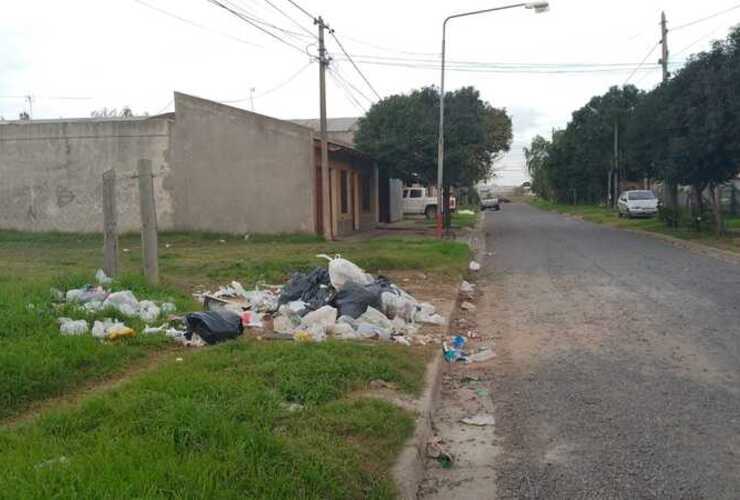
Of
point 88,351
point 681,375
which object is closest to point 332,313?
point 88,351

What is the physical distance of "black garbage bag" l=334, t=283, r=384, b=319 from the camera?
9.50 m

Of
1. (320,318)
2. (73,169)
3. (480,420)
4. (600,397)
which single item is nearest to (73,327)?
(320,318)

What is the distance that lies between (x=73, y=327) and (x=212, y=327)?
1335mm

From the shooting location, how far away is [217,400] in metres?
5.26

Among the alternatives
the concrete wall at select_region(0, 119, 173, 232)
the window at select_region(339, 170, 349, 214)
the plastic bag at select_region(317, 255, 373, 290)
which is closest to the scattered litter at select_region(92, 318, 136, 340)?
the plastic bag at select_region(317, 255, 373, 290)

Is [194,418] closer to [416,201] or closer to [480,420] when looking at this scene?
[480,420]

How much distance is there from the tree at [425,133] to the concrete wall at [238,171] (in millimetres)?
5551

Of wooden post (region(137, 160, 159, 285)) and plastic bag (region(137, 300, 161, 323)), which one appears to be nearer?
plastic bag (region(137, 300, 161, 323))

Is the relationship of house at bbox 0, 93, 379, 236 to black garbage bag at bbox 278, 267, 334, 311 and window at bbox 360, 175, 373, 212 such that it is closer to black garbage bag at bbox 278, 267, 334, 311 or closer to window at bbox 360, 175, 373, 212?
window at bbox 360, 175, 373, 212

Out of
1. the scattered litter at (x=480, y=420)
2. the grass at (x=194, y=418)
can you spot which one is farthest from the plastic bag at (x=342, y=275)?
the scattered litter at (x=480, y=420)

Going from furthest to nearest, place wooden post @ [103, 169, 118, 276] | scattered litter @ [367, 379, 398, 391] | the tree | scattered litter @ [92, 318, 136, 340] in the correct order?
the tree, wooden post @ [103, 169, 118, 276], scattered litter @ [92, 318, 136, 340], scattered litter @ [367, 379, 398, 391]

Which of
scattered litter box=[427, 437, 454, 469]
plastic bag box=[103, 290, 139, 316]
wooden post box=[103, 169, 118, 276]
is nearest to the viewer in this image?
scattered litter box=[427, 437, 454, 469]

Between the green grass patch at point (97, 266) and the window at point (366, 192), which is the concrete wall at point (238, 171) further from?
the window at point (366, 192)

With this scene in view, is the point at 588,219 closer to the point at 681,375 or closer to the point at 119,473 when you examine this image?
the point at 681,375
